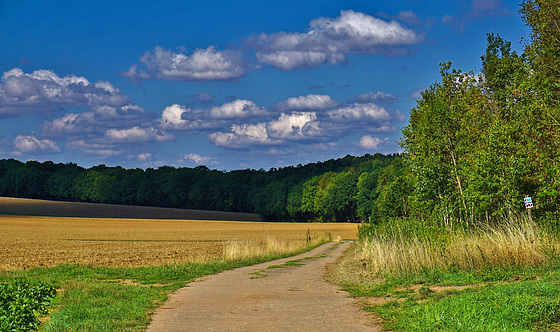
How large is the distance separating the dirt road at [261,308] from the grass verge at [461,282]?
0.69 meters

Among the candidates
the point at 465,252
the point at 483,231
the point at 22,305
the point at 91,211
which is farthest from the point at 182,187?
the point at 22,305

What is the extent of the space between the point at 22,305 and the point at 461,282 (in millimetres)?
10449

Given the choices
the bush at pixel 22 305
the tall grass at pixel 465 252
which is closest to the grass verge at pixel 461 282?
the tall grass at pixel 465 252

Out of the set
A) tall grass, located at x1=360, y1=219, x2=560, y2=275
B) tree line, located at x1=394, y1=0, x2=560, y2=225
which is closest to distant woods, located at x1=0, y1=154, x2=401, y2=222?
tree line, located at x1=394, y1=0, x2=560, y2=225

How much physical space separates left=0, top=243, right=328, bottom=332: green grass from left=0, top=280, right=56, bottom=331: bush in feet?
1.11

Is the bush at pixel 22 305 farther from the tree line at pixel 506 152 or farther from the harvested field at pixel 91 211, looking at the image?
the harvested field at pixel 91 211

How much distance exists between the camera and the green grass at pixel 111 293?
10.6 meters

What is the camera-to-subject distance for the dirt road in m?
10.1

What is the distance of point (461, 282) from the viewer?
1352 cm

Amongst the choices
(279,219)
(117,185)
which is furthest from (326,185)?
(117,185)

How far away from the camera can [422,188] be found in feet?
82.3

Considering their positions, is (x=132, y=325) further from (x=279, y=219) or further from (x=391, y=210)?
(x=279, y=219)

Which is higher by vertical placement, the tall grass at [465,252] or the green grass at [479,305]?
the tall grass at [465,252]

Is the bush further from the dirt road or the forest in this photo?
the forest
